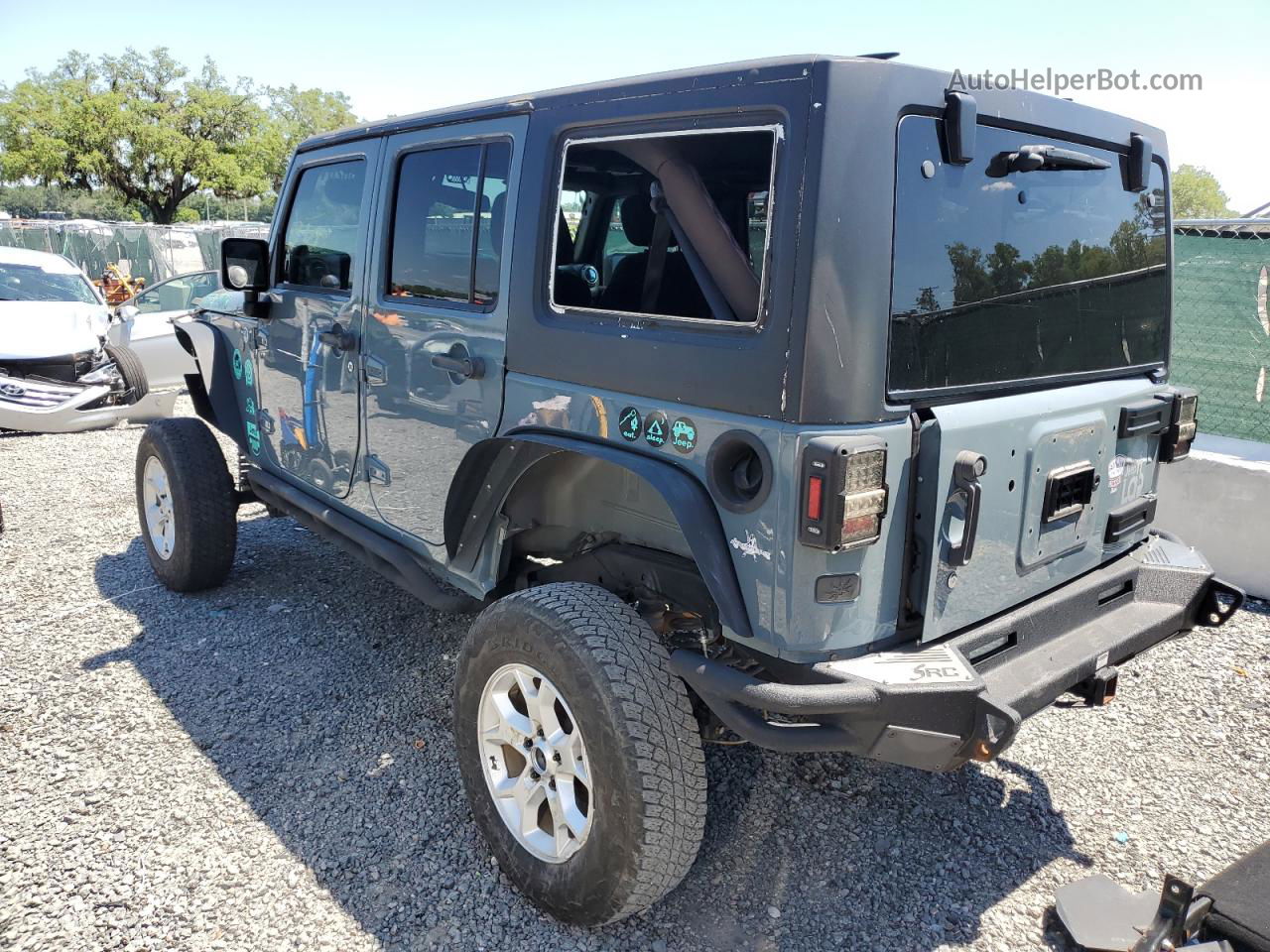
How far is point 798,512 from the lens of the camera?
2.09m

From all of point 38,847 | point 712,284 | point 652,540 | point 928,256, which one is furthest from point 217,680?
point 928,256

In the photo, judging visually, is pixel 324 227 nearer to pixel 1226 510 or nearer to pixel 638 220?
pixel 638 220

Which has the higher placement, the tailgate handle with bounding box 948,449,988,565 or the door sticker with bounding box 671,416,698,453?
the door sticker with bounding box 671,416,698,453

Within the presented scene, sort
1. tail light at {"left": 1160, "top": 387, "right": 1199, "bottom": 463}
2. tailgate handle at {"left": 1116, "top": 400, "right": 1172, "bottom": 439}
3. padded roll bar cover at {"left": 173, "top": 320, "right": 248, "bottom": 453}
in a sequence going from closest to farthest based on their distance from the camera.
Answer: tailgate handle at {"left": 1116, "top": 400, "right": 1172, "bottom": 439}
tail light at {"left": 1160, "top": 387, "right": 1199, "bottom": 463}
padded roll bar cover at {"left": 173, "top": 320, "right": 248, "bottom": 453}

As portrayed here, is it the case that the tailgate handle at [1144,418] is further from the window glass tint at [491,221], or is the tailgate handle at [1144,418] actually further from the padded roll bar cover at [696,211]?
the window glass tint at [491,221]

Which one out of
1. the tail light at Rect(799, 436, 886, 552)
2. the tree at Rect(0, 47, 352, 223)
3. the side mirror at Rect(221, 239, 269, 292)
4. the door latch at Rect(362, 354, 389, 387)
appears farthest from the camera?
the tree at Rect(0, 47, 352, 223)

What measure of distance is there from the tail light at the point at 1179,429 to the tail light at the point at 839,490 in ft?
5.03

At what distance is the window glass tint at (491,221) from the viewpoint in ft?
9.58

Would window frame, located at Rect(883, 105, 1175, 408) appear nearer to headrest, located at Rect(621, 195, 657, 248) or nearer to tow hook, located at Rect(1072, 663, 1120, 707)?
tow hook, located at Rect(1072, 663, 1120, 707)

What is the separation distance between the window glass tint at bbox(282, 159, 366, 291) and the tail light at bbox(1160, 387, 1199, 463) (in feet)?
9.90

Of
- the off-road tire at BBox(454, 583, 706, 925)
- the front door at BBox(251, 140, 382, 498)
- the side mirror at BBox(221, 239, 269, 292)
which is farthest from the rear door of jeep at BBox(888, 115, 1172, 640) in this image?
the side mirror at BBox(221, 239, 269, 292)

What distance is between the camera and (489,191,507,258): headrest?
291 centimetres

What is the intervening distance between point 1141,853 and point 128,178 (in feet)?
162

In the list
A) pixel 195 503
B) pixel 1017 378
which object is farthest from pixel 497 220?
Answer: pixel 195 503
